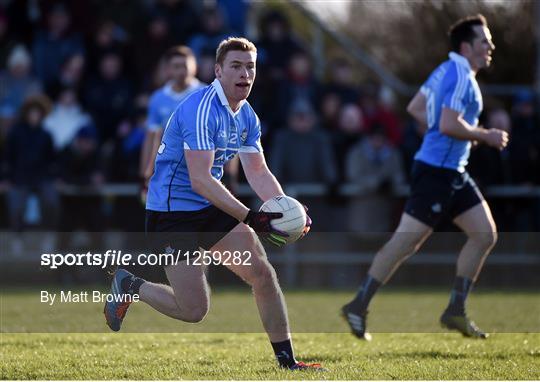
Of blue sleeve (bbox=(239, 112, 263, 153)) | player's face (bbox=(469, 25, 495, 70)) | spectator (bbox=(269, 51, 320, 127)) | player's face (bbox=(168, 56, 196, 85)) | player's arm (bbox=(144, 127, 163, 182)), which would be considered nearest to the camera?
→ blue sleeve (bbox=(239, 112, 263, 153))

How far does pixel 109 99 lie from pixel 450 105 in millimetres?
7433

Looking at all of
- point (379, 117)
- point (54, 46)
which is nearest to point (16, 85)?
point (54, 46)

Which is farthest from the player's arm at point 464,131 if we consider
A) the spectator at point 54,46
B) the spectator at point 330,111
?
the spectator at point 54,46

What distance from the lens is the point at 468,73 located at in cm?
973

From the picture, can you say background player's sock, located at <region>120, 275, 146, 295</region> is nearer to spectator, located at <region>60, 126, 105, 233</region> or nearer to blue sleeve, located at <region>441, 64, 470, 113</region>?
blue sleeve, located at <region>441, 64, 470, 113</region>

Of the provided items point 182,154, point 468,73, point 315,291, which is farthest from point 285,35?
point 182,154

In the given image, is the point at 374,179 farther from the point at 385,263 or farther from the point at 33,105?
the point at 385,263

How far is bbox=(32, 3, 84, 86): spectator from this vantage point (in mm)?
16750

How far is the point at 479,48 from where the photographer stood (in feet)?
32.2

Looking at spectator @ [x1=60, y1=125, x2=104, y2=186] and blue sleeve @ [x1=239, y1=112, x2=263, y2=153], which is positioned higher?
blue sleeve @ [x1=239, y1=112, x2=263, y2=153]

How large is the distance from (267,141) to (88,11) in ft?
12.5

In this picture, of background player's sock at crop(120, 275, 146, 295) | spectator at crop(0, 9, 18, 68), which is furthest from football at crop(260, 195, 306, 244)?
spectator at crop(0, 9, 18, 68)

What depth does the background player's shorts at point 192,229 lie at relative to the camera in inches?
304

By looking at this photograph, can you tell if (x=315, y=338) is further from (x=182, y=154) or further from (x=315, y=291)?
(x=315, y=291)
